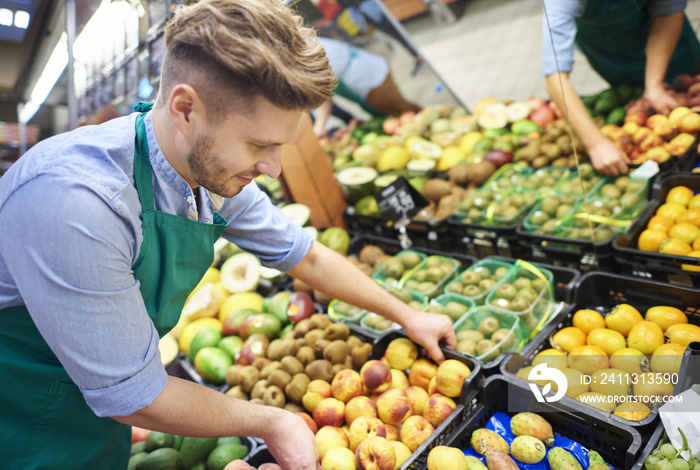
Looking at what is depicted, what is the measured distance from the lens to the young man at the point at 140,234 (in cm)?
87

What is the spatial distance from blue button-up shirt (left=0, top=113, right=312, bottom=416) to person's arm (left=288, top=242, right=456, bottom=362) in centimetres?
69

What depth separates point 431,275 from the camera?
2367 mm

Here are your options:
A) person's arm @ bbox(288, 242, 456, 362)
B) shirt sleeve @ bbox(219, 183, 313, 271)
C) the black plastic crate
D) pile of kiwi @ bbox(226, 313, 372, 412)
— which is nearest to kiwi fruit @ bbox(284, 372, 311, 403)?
pile of kiwi @ bbox(226, 313, 372, 412)

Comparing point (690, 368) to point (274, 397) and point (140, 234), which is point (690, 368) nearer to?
point (274, 397)

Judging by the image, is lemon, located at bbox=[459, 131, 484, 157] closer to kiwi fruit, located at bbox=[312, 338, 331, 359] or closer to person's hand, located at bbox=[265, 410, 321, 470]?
kiwi fruit, located at bbox=[312, 338, 331, 359]

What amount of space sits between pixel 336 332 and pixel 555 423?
96 centimetres

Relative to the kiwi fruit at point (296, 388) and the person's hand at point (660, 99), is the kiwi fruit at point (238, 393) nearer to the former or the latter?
the kiwi fruit at point (296, 388)

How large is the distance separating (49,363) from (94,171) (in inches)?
21.9

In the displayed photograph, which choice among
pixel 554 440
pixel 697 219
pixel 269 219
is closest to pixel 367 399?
pixel 554 440

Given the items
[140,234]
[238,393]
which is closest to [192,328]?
[238,393]

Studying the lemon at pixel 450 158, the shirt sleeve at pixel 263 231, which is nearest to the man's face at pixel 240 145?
the shirt sleeve at pixel 263 231

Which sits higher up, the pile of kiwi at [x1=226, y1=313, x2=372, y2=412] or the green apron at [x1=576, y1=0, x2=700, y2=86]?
the green apron at [x1=576, y1=0, x2=700, y2=86]

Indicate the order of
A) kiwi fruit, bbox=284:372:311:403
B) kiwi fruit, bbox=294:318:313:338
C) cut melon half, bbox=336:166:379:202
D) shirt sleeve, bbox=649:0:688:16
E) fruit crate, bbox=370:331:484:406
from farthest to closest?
cut melon half, bbox=336:166:379:202 → kiwi fruit, bbox=294:318:313:338 → kiwi fruit, bbox=284:372:311:403 → shirt sleeve, bbox=649:0:688:16 → fruit crate, bbox=370:331:484:406

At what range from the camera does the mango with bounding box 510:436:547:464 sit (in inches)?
53.9
